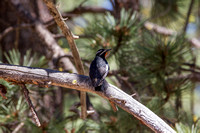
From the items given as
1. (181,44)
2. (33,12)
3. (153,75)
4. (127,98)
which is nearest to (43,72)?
(127,98)

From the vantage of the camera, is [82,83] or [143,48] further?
[143,48]

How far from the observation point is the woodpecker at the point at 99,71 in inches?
43.6

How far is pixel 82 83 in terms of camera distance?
44.4 inches

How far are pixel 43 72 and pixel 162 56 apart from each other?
1.01 metres

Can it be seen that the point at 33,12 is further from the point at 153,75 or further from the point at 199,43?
the point at 199,43

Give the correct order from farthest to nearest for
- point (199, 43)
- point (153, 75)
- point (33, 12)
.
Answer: point (199, 43) → point (33, 12) → point (153, 75)

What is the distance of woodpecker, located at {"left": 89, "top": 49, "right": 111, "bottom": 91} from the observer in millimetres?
1106

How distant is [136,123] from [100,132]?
283mm

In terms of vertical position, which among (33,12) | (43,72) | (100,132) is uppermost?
(33,12)

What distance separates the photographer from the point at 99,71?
128 cm

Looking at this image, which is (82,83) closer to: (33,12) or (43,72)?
(43,72)

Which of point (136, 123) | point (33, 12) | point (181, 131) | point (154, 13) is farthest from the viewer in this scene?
point (154, 13)

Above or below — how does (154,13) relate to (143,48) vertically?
above

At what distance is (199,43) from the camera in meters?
2.70
